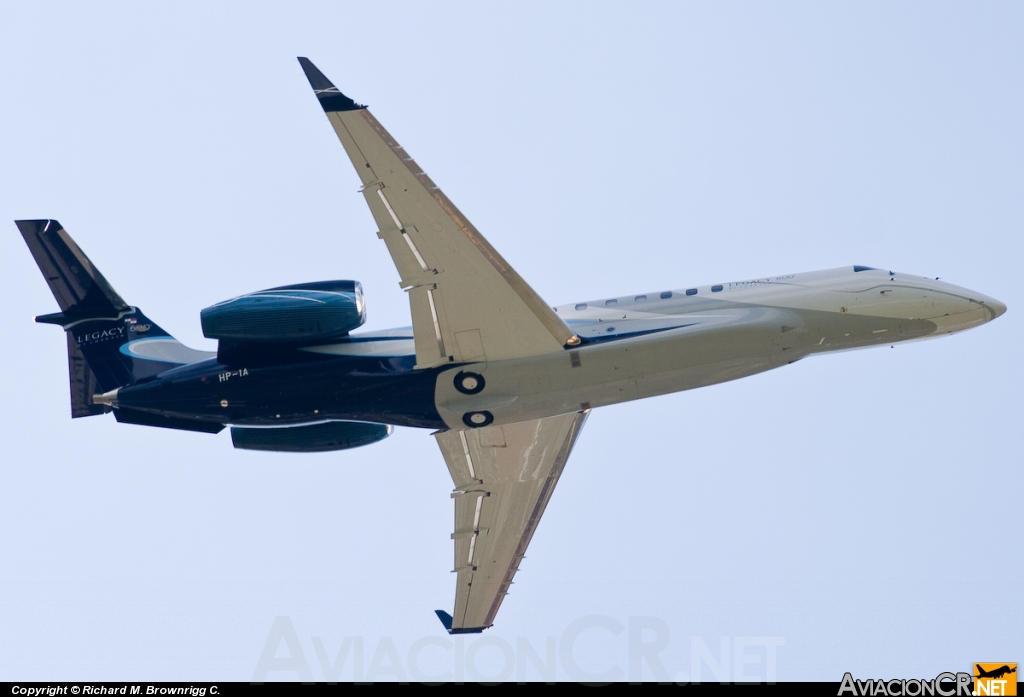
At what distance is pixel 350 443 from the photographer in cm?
2764

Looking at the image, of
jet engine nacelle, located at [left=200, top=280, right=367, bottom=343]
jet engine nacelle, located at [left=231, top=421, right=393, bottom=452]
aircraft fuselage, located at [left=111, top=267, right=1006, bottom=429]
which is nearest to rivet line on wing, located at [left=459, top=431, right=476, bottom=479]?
jet engine nacelle, located at [left=231, top=421, right=393, bottom=452]

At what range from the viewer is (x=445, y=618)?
103ft

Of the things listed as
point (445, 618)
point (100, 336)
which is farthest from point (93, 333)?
point (445, 618)

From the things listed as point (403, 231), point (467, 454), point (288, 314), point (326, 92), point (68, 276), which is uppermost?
point (326, 92)

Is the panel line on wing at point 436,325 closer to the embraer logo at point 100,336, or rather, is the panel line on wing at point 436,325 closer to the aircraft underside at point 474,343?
the aircraft underside at point 474,343

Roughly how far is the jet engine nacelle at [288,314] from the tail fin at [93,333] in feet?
12.4

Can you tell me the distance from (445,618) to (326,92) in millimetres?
14977

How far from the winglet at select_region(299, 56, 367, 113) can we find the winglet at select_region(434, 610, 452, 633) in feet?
47.7

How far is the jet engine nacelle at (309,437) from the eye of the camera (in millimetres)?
27234

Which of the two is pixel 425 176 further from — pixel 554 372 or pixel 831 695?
pixel 831 695

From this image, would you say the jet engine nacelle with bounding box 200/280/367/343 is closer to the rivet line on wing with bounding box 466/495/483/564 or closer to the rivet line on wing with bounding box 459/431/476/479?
the rivet line on wing with bounding box 459/431/476/479

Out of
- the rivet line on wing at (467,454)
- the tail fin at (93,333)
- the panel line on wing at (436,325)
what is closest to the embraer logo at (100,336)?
the tail fin at (93,333)

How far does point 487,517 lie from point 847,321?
401 inches

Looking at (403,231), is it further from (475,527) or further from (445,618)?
(445,618)
